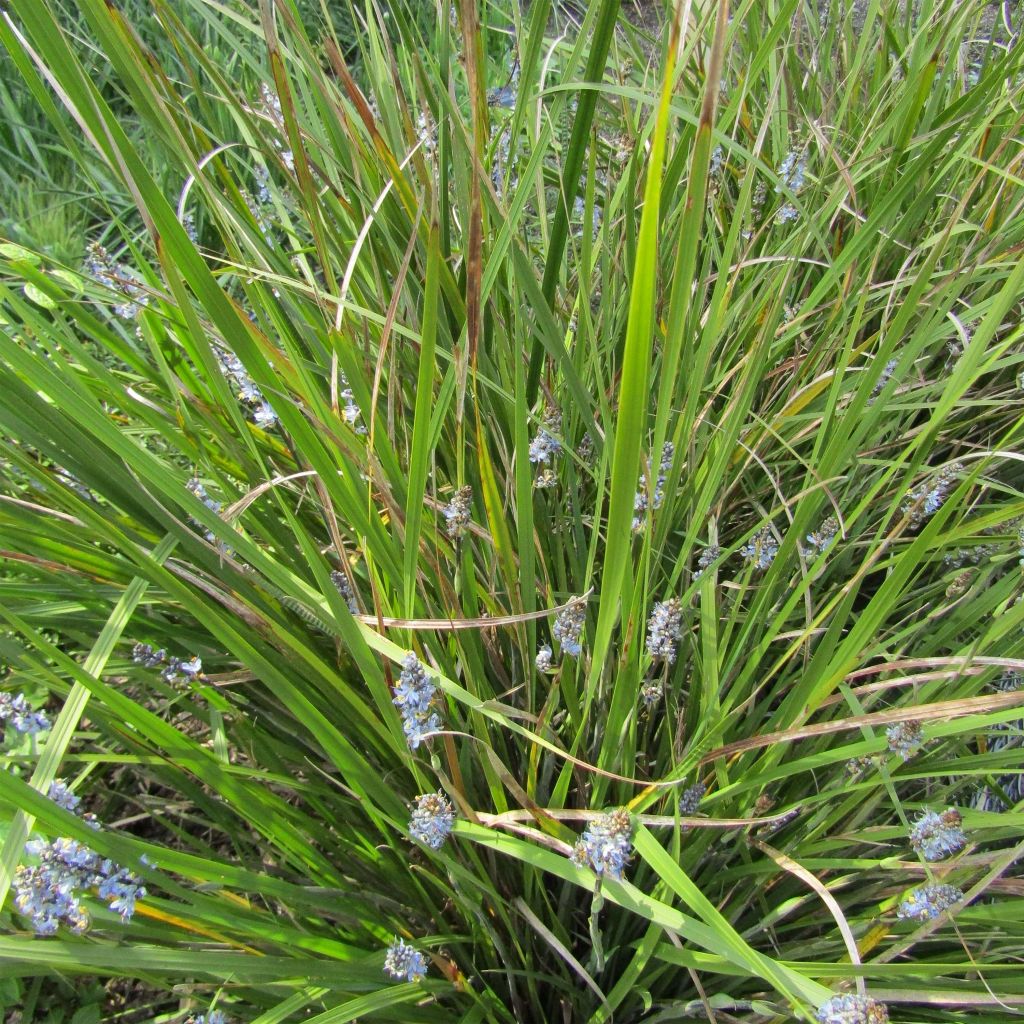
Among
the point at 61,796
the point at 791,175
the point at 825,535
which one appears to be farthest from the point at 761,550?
the point at 61,796

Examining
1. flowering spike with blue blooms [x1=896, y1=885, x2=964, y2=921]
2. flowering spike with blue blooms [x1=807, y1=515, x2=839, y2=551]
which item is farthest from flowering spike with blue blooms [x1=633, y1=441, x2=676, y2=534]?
flowering spike with blue blooms [x1=896, y1=885, x2=964, y2=921]

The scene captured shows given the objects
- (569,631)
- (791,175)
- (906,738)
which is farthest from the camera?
(791,175)

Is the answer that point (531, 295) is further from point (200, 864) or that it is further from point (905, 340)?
point (905, 340)

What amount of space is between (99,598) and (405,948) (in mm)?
718

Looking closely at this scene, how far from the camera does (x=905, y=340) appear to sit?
6.53 feet

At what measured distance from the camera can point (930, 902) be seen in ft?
3.44

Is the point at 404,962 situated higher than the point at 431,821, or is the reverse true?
the point at 431,821

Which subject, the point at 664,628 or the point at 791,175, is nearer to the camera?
the point at 664,628

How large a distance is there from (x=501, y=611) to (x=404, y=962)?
21.5 inches

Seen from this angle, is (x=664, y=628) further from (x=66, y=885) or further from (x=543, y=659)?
(x=66, y=885)

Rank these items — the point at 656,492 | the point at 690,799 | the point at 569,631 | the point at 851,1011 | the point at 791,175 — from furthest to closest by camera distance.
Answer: the point at 791,175 → the point at 656,492 → the point at 690,799 → the point at 569,631 → the point at 851,1011

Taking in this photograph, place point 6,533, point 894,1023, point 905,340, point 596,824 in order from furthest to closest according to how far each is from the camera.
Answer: point 905,340 < point 6,533 < point 894,1023 < point 596,824

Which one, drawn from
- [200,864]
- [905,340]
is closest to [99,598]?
[200,864]

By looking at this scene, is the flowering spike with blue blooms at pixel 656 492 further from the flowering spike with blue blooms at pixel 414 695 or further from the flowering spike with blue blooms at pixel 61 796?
the flowering spike with blue blooms at pixel 61 796
